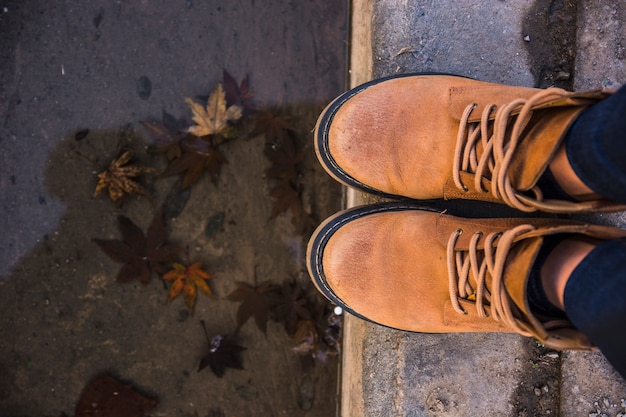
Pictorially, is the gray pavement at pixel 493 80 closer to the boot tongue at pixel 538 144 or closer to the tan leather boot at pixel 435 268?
the tan leather boot at pixel 435 268

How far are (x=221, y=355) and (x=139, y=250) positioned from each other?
0.51m

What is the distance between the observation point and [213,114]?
1812 millimetres

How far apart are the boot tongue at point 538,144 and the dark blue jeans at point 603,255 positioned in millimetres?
32

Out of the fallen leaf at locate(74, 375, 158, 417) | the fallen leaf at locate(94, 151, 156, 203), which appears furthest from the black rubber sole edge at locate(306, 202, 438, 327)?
the fallen leaf at locate(74, 375, 158, 417)

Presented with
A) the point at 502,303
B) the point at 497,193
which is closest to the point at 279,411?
the point at 502,303

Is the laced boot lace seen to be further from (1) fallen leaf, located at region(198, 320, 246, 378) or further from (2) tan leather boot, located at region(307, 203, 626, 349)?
(1) fallen leaf, located at region(198, 320, 246, 378)

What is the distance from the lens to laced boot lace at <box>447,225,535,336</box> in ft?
3.73

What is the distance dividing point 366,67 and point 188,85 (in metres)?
0.68

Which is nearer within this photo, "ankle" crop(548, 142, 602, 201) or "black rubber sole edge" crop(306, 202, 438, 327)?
"ankle" crop(548, 142, 602, 201)

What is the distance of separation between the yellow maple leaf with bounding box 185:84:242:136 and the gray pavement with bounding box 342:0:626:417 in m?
0.55

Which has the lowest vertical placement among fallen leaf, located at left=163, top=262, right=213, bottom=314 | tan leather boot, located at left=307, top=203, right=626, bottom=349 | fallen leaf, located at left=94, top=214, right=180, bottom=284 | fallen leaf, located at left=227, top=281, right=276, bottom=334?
fallen leaf, located at left=227, top=281, right=276, bottom=334

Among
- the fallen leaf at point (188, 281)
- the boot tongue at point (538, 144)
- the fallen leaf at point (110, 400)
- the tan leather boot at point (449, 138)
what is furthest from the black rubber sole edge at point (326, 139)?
the fallen leaf at point (110, 400)

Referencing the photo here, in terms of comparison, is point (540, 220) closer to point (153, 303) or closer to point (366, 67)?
point (366, 67)

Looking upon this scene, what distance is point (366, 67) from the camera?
5.34ft
